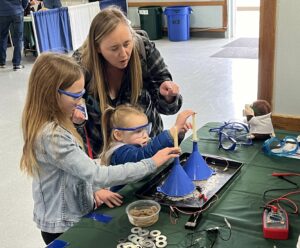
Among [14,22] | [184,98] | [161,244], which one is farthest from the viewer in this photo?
[14,22]

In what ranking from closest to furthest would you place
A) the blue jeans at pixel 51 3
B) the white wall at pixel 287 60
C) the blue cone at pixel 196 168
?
the blue cone at pixel 196 168 < the white wall at pixel 287 60 < the blue jeans at pixel 51 3

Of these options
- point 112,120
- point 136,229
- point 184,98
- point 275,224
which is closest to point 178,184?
point 136,229

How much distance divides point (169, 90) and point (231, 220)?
68 cm

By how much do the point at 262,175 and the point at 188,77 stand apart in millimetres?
3464

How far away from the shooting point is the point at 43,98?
124cm

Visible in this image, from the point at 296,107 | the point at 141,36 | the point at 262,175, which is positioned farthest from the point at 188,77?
the point at 262,175

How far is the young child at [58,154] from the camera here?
3.99 feet

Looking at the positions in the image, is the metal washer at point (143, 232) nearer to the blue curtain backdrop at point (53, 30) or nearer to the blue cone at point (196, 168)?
the blue cone at point (196, 168)

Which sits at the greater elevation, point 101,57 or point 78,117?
point 101,57

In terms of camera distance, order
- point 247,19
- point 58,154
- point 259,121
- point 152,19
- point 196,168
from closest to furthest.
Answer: point 58,154 < point 196,168 < point 259,121 < point 152,19 < point 247,19

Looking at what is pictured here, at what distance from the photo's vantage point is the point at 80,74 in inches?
50.4

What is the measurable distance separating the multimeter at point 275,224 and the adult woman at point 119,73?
0.69 metres

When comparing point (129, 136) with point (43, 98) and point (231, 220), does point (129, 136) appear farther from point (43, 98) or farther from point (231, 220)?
point (231, 220)

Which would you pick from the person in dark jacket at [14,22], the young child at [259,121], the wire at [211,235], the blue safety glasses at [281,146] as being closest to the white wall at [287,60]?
the young child at [259,121]
